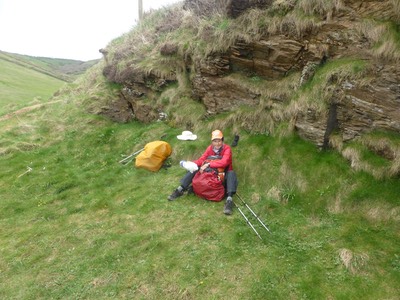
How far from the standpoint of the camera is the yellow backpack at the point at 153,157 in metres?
11.5

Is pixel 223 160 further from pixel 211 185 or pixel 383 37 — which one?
pixel 383 37

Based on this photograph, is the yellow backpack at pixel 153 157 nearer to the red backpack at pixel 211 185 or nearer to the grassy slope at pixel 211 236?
the grassy slope at pixel 211 236

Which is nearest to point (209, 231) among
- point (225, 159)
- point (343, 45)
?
point (225, 159)

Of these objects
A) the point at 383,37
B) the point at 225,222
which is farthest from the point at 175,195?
the point at 383,37

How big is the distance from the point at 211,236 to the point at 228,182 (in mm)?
1787

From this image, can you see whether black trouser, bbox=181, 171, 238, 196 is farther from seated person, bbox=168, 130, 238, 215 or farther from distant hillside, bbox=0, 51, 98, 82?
distant hillside, bbox=0, 51, 98, 82

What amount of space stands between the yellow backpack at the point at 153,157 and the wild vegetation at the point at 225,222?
0.34 metres

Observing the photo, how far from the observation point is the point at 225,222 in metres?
8.22

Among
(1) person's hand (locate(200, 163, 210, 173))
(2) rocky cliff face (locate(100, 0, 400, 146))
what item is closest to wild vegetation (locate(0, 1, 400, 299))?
(2) rocky cliff face (locate(100, 0, 400, 146))

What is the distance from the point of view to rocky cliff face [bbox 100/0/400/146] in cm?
809

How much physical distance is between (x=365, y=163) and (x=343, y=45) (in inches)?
139

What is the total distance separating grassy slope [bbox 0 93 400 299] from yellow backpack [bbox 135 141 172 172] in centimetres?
28

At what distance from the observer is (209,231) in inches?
314

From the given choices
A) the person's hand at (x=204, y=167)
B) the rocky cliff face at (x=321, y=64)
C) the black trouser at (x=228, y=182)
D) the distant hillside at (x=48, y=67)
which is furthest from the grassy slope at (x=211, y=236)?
the distant hillside at (x=48, y=67)
